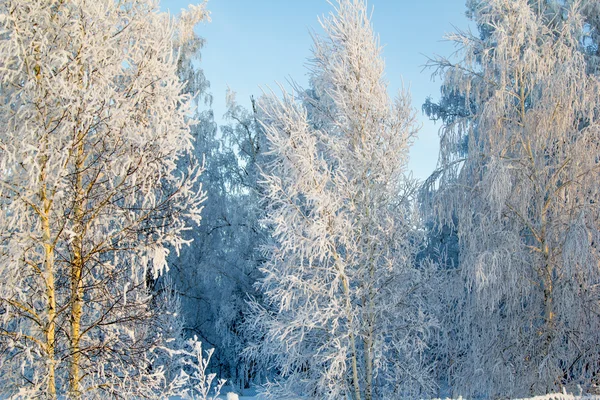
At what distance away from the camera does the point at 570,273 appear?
7742mm

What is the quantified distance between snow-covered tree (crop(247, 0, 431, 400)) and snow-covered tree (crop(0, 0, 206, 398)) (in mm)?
2236

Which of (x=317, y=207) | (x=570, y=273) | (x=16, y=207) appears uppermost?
(x=317, y=207)

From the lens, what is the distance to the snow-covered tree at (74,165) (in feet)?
16.9

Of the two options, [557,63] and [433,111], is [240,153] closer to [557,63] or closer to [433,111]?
[433,111]

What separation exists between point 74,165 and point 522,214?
22.1 ft

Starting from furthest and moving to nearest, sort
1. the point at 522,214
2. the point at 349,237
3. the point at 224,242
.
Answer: the point at 224,242
the point at 522,214
the point at 349,237

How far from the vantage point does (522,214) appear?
864 centimetres

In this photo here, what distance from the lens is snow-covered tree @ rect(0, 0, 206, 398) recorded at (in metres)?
5.15

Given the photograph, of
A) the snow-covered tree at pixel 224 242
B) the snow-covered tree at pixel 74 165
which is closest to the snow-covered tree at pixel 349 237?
the snow-covered tree at pixel 74 165

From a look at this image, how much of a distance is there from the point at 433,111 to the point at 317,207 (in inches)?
521

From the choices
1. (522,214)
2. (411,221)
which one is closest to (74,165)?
(411,221)

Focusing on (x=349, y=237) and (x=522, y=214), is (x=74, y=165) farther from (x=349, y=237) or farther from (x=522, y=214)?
(x=522, y=214)

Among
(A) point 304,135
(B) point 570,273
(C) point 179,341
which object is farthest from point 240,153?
(B) point 570,273

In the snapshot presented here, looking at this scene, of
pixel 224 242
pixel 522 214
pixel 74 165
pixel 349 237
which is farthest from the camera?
pixel 224 242
